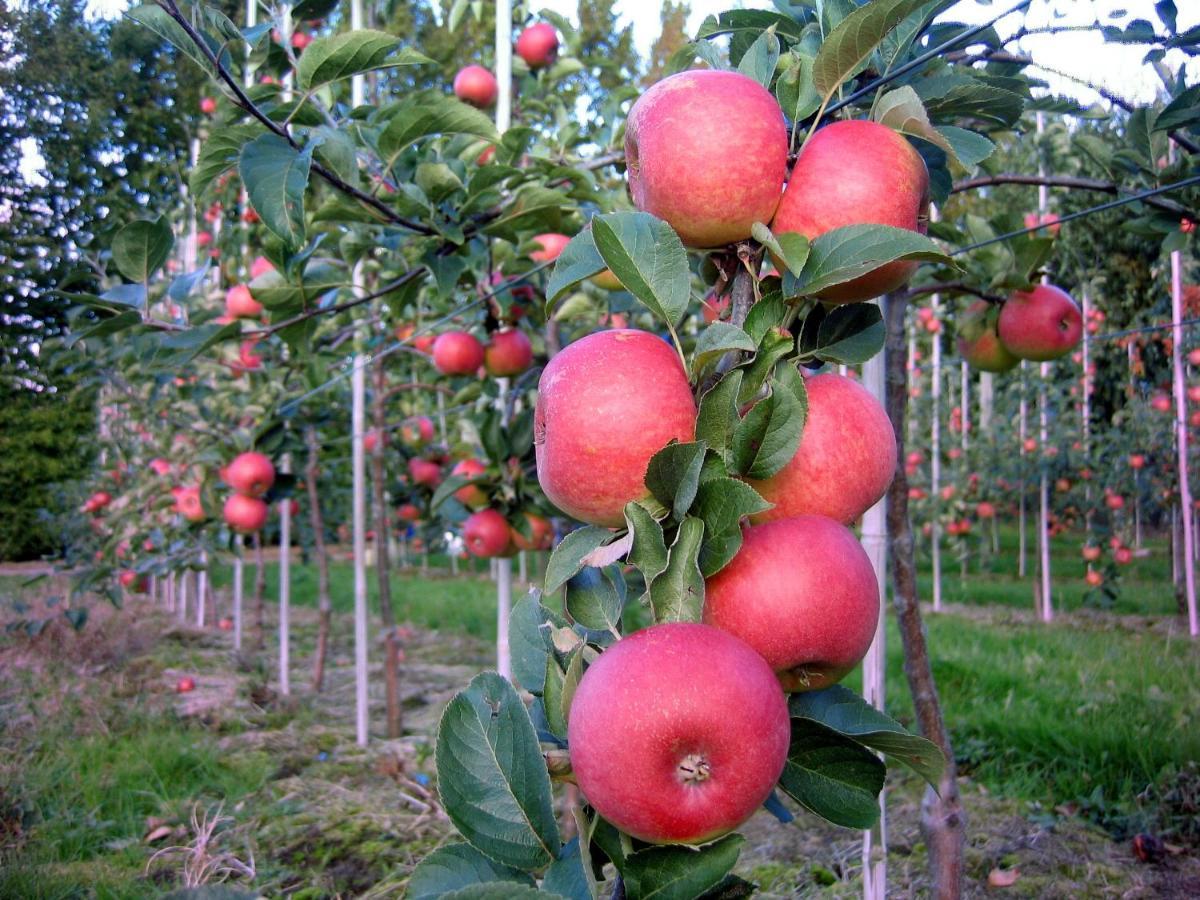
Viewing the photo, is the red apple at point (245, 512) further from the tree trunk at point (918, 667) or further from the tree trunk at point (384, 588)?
the tree trunk at point (918, 667)

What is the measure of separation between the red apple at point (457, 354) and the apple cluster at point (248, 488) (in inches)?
34.8

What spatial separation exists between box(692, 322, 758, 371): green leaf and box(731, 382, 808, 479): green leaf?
0.04 metres

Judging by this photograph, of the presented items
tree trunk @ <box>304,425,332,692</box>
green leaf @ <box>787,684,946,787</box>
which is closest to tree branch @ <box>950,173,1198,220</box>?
green leaf @ <box>787,684,946,787</box>

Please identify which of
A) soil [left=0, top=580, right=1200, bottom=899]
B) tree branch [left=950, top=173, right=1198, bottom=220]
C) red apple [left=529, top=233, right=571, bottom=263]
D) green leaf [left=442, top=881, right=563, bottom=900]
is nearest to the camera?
green leaf [left=442, top=881, right=563, bottom=900]

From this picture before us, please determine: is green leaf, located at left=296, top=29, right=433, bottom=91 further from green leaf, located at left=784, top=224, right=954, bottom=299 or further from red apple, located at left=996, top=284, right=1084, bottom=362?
red apple, located at left=996, top=284, right=1084, bottom=362

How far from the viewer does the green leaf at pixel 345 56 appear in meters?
0.99

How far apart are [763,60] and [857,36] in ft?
0.38

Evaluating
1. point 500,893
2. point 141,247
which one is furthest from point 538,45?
point 500,893

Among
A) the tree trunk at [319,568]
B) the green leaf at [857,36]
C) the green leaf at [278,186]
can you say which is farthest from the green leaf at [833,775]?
the tree trunk at [319,568]

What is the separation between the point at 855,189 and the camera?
56 cm

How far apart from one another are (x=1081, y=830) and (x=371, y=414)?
2783 mm

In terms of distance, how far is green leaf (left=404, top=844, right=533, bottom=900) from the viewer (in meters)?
0.51

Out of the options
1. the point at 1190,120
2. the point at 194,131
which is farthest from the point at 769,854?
the point at 194,131

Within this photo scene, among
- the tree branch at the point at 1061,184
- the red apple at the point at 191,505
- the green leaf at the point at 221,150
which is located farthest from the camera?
the red apple at the point at 191,505
